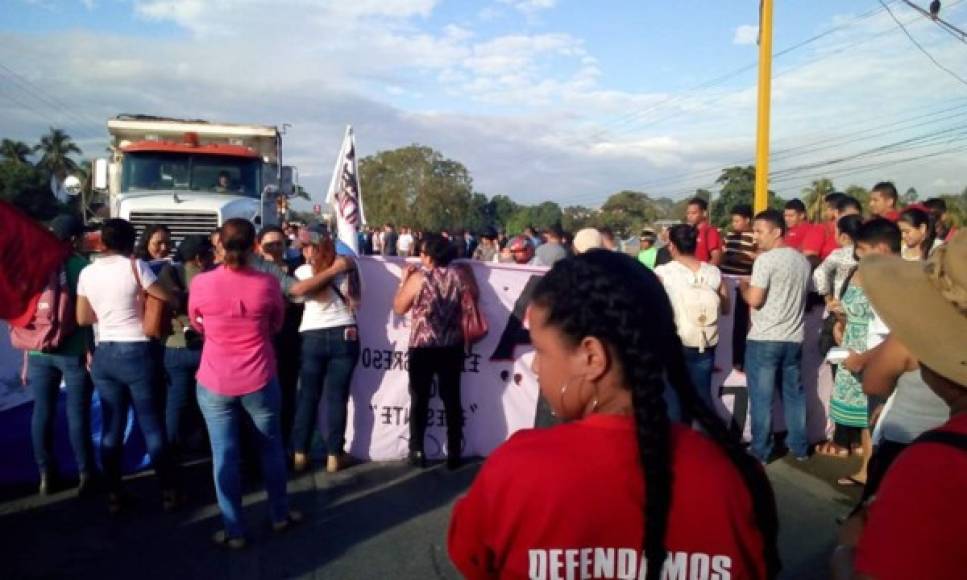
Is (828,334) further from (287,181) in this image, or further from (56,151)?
(56,151)

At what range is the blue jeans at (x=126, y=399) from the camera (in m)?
5.11

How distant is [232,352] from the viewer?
14.9ft

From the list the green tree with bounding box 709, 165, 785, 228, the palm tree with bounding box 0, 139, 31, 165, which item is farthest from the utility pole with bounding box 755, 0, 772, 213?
Answer: the palm tree with bounding box 0, 139, 31, 165

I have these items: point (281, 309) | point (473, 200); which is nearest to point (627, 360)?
point (281, 309)

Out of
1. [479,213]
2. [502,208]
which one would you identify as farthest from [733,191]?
[502,208]

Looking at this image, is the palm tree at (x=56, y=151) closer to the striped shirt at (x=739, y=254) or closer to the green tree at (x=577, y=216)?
the green tree at (x=577, y=216)

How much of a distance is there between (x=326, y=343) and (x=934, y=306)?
498 cm

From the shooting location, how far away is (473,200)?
75.1m

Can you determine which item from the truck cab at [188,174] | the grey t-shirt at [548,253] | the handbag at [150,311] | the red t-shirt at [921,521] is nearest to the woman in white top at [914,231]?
the grey t-shirt at [548,253]

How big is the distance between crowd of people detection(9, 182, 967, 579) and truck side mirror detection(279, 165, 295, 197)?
614 cm

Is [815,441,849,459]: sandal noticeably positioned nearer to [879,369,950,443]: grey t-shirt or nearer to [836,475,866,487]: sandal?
[836,475,866,487]: sandal

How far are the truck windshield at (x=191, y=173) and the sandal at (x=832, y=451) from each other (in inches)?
412

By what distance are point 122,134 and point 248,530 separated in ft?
35.9

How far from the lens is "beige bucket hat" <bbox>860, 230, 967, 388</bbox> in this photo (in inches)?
60.3
